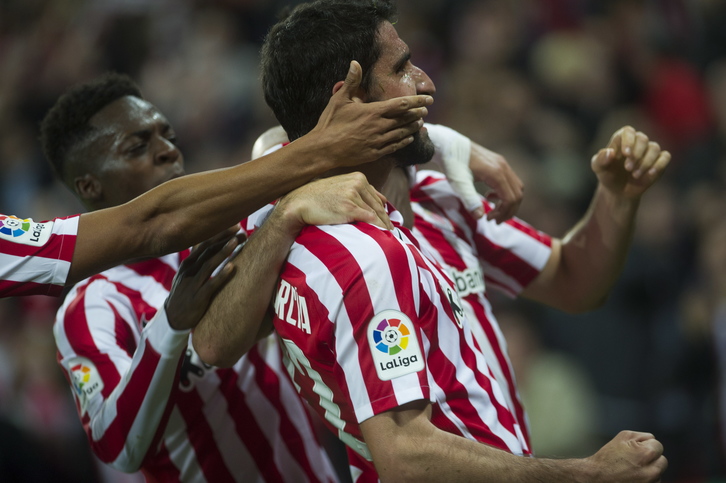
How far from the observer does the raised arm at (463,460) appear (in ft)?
6.30

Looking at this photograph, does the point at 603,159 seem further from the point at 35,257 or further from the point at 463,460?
the point at 35,257

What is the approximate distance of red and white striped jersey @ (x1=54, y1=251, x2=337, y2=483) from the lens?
2.57 m

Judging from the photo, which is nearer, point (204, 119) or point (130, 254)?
point (130, 254)

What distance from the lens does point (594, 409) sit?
5.98 meters

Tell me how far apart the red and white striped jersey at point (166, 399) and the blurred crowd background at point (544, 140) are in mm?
2057

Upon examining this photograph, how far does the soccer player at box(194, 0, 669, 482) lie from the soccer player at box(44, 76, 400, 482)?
0.19m

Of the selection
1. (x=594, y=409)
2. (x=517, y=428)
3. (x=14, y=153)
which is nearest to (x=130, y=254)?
(x=517, y=428)

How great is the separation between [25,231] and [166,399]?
0.66 meters

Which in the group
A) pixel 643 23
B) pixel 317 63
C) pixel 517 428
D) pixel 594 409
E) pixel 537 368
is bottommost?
pixel 594 409

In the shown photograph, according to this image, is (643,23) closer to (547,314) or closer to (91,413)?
(547,314)

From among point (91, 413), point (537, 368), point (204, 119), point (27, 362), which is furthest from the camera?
point (204, 119)

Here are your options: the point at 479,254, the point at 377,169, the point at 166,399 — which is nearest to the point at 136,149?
the point at 166,399

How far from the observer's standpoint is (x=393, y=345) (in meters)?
1.98

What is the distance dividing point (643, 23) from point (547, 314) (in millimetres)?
2809
